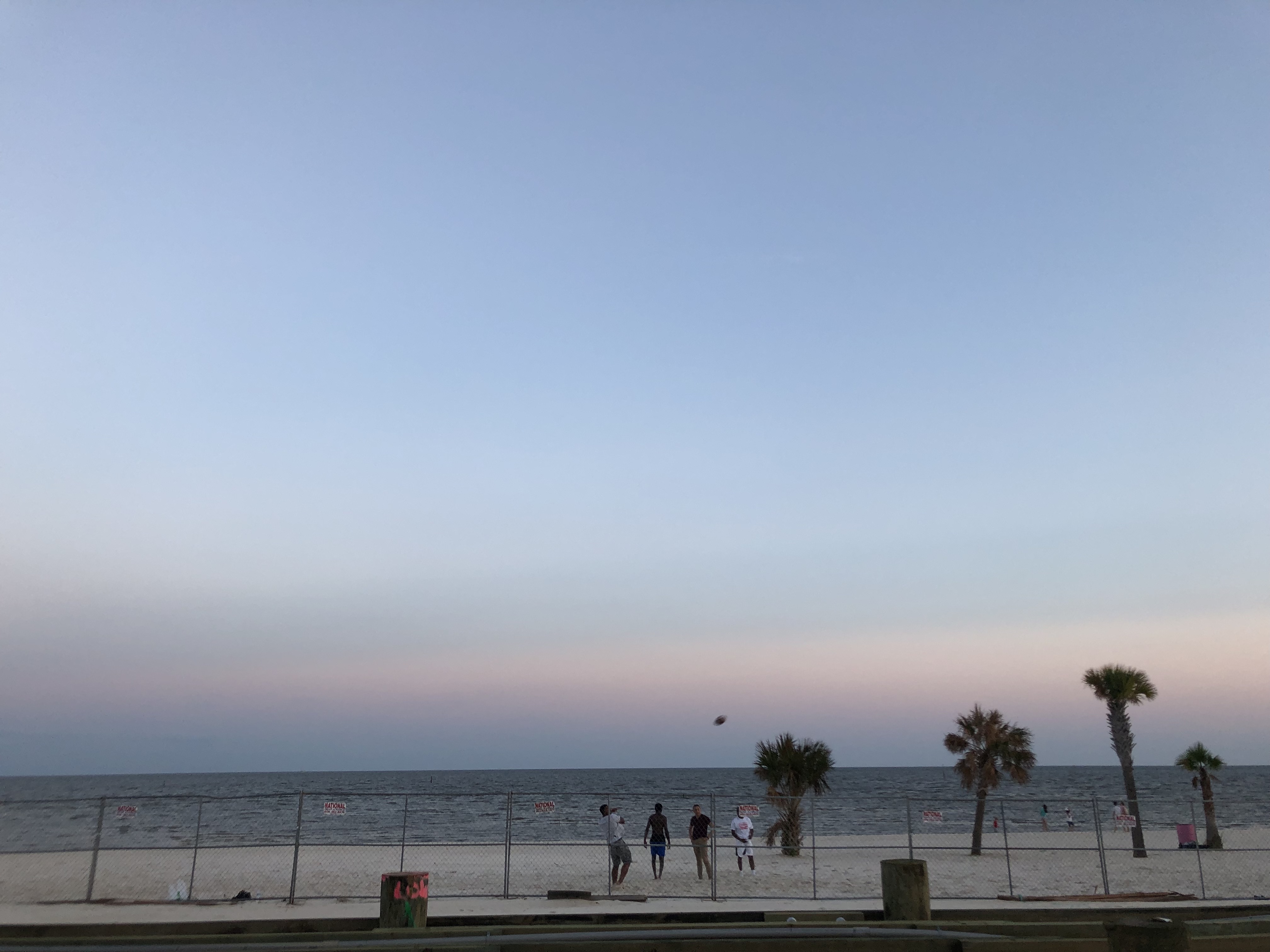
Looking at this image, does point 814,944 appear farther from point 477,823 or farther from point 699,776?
point 699,776

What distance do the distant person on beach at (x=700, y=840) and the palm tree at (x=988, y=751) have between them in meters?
11.4

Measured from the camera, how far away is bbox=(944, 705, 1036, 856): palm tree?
97.1 feet

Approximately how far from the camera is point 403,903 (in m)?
7.51

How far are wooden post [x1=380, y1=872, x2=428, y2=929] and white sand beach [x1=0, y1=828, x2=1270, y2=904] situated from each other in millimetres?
10556

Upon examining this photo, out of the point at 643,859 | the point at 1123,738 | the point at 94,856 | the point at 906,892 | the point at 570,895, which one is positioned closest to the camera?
the point at 906,892

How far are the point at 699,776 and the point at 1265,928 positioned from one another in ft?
617

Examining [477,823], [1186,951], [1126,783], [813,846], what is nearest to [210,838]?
[477,823]

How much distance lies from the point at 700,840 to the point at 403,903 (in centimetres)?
Answer: 1422

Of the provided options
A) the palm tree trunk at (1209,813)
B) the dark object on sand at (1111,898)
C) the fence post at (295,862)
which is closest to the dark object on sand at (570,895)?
the fence post at (295,862)

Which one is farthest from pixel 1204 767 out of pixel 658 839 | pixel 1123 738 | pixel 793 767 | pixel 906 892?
pixel 906 892

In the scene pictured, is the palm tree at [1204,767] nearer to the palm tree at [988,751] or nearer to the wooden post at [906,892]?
the palm tree at [988,751]

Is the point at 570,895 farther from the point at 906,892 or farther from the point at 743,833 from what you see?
the point at 906,892

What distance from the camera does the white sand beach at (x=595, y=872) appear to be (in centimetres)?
1909

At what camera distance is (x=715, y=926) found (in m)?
7.20
